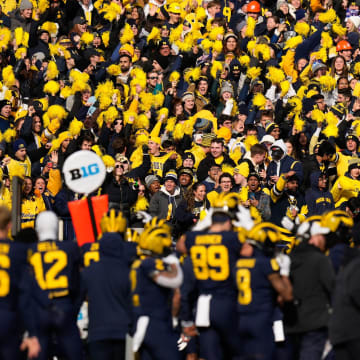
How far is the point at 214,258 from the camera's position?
35.9 feet

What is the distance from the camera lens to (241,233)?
36.0 feet

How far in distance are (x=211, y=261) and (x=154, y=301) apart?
769 millimetres

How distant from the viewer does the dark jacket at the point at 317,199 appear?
15.2 m

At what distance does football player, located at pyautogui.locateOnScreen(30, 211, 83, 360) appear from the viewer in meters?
10.9

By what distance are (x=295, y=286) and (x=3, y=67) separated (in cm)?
1092

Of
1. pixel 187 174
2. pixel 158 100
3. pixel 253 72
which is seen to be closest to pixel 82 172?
pixel 187 174

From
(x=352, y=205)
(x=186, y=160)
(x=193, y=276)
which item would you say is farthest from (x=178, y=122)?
(x=193, y=276)

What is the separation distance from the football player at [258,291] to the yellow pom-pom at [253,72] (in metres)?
8.23

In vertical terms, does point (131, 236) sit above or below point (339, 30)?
below

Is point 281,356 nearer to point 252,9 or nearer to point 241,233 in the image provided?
point 241,233

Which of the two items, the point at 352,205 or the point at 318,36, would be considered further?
the point at 318,36

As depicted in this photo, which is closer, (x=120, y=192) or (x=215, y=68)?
(x=120, y=192)

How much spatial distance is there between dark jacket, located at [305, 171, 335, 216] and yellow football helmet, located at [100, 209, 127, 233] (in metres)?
4.67

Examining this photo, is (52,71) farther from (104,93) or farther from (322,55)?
(322,55)
